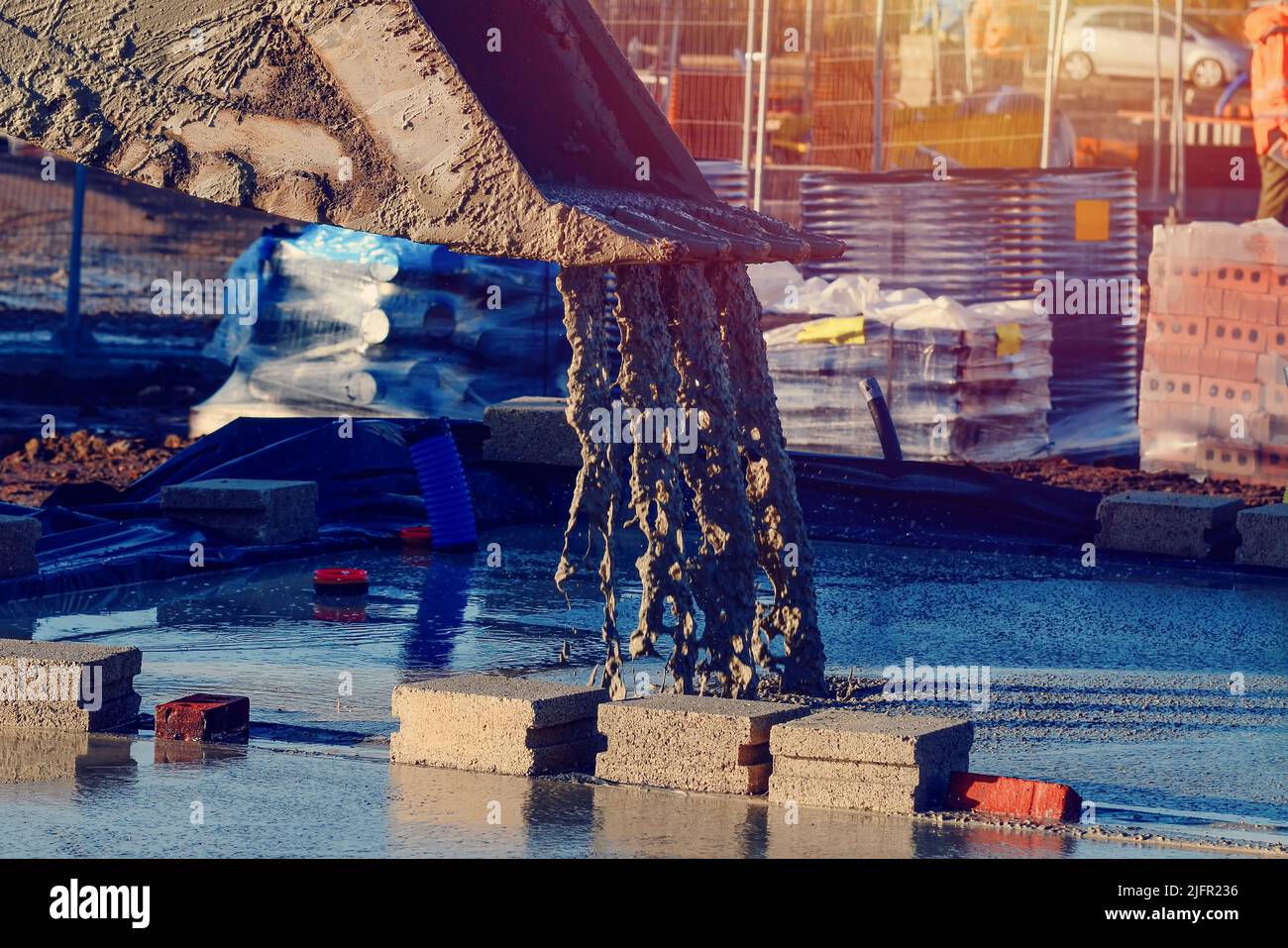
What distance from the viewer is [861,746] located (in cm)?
848

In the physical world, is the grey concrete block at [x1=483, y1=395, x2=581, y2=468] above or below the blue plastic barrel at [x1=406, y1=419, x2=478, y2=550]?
above

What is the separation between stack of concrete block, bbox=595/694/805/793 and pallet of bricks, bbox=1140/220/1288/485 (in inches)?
473

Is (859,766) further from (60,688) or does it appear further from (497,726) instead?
(60,688)

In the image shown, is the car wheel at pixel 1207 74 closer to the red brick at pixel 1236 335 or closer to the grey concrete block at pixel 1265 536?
the red brick at pixel 1236 335

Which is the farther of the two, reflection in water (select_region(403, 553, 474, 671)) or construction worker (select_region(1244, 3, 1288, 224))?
construction worker (select_region(1244, 3, 1288, 224))

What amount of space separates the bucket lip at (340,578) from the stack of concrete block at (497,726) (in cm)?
460

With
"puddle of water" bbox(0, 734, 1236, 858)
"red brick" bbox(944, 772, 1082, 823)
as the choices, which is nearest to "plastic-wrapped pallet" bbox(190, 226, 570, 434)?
"puddle of water" bbox(0, 734, 1236, 858)

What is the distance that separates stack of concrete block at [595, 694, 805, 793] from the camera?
870 centimetres

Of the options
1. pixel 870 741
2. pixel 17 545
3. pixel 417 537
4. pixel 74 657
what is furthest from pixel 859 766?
pixel 417 537

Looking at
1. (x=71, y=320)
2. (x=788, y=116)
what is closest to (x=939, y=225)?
(x=71, y=320)

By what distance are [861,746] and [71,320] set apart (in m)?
16.8

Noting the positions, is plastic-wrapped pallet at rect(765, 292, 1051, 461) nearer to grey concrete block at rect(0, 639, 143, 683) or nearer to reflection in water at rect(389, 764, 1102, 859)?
grey concrete block at rect(0, 639, 143, 683)

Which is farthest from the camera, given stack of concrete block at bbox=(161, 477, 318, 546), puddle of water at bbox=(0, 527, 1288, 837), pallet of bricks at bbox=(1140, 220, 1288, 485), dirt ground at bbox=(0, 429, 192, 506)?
pallet of bricks at bbox=(1140, 220, 1288, 485)

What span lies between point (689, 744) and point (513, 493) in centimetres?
914
